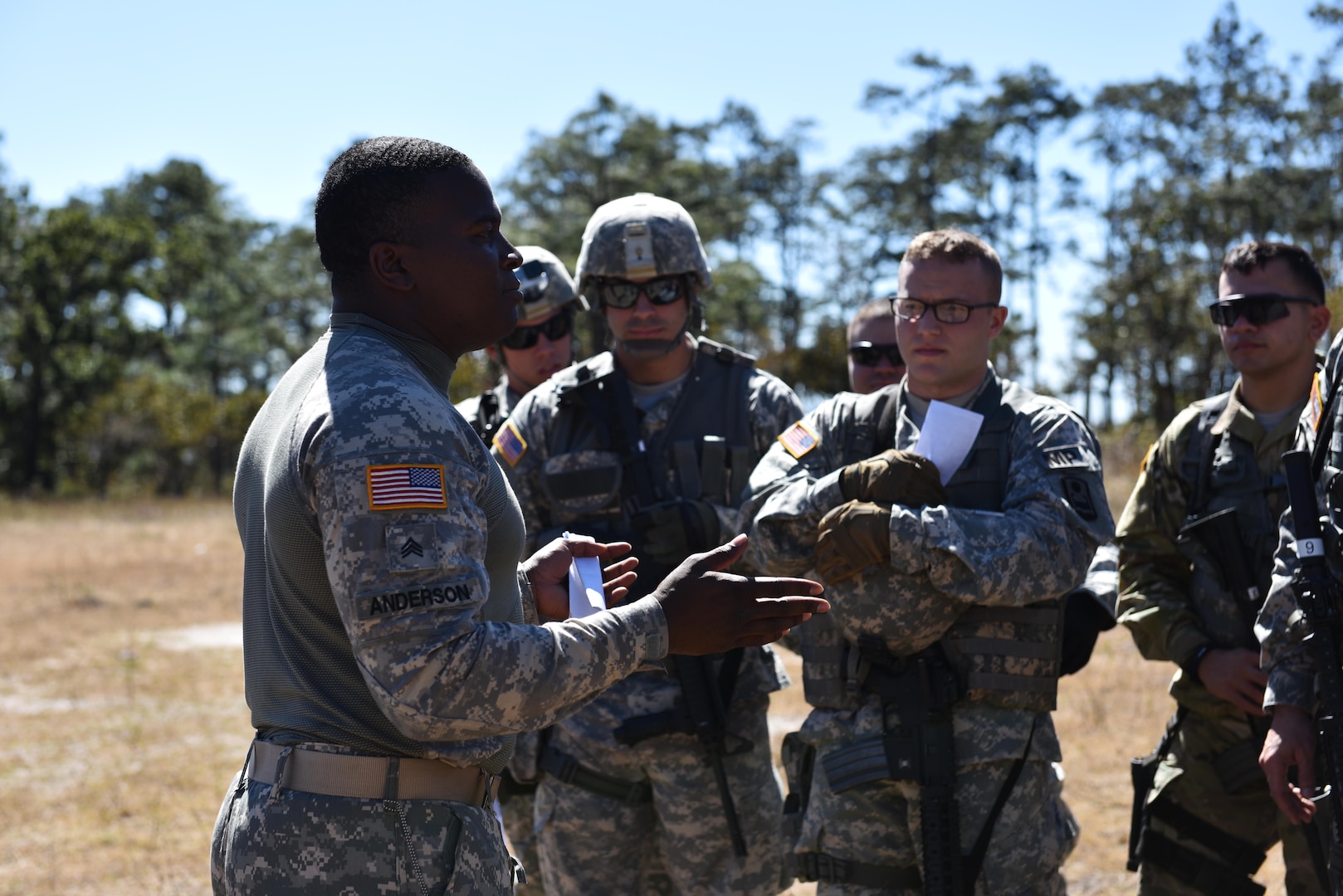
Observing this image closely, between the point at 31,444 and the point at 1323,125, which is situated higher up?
the point at 1323,125

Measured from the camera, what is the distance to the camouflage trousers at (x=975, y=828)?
338cm

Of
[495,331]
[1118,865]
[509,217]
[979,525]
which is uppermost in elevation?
[509,217]

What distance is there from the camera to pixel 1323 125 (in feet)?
108

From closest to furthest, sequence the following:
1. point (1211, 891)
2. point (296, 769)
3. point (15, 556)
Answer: point (296, 769) → point (1211, 891) → point (15, 556)

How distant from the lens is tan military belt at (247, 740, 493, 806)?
6.81ft

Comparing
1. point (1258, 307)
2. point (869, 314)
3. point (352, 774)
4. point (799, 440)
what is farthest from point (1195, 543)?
point (352, 774)

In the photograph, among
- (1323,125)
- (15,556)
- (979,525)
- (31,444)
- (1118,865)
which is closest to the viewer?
(979,525)

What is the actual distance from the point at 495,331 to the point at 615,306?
2138 millimetres

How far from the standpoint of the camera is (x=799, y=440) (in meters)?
3.80

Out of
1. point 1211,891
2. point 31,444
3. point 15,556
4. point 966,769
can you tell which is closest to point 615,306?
point 966,769

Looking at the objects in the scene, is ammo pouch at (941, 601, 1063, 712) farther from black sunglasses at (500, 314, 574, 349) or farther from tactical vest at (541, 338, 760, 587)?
black sunglasses at (500, 314, 574, 349)

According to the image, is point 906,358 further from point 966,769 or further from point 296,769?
point 296,769

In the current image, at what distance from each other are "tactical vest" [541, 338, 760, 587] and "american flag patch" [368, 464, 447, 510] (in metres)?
2.27

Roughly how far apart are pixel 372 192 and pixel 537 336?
10.5ft
